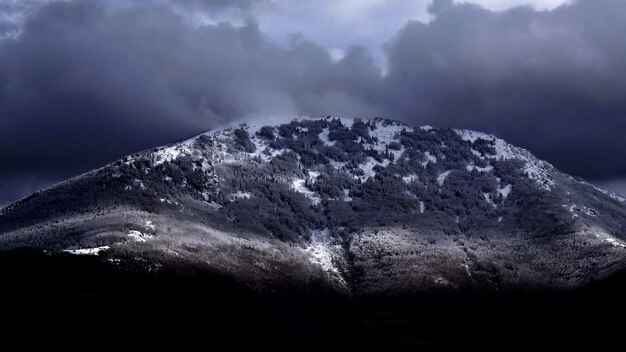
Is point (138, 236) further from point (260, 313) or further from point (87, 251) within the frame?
point (260, 313)

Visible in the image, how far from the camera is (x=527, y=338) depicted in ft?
476

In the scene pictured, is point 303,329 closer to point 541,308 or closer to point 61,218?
point 541,308

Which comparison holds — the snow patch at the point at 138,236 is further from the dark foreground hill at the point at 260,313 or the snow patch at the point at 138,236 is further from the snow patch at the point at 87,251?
the dark foreground hill at the point at 260,313

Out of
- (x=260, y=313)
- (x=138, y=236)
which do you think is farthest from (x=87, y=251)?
(x=260, y=313)

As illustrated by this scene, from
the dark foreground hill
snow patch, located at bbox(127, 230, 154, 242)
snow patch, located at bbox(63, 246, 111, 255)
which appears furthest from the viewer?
snow patch, located at bbox(127, 230, 154, 242)

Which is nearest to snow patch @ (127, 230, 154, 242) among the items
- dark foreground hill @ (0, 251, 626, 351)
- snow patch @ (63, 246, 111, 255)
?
snow patch @ (63, 246, 111, 255)

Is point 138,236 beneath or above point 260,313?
above

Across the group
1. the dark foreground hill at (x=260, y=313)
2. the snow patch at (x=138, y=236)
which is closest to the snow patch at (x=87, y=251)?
the dark foreground hill at (x=260, y=313)

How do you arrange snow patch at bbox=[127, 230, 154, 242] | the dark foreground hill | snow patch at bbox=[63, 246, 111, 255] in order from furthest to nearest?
snow patch at bbox=[127, 230, 154, 242]
snow patch at bbox=[63, 246, 111, 255]
the dark foreground hill

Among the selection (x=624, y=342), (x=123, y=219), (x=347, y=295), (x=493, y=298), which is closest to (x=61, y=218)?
(x=123, y=219)

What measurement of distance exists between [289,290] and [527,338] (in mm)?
59925

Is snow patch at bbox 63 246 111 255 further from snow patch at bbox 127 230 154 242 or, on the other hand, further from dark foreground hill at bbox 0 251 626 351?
snow patch at bbox 127 230 154 242

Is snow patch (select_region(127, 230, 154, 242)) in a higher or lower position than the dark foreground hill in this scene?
higher

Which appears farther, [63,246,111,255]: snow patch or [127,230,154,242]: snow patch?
[127,230,154,242]: snow patch
